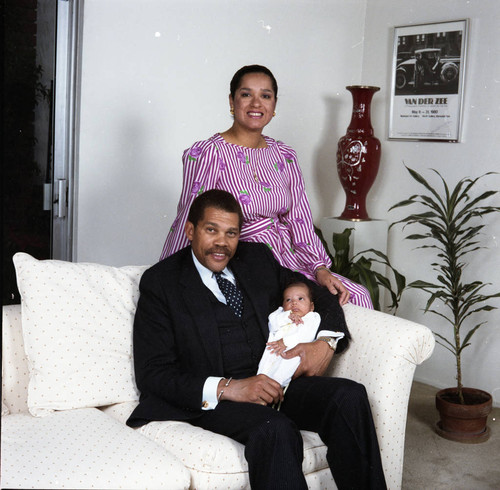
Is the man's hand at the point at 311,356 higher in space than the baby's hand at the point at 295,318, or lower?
lower

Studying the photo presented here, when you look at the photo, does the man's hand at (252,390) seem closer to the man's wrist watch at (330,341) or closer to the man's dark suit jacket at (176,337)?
the man's dark suit jacket at (176,337)

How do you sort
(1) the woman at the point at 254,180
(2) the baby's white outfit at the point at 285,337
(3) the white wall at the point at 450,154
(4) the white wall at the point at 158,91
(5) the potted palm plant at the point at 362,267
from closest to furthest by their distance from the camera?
1. (2) the baby's white outfit at the point at 285,337
2. (1) the woman at the point at 254,180
3. (4) the white wall at the point at 158,91
4. (5) the potted palm plant at the point at 362,267
5. (3) the white wall at the point at 450,154

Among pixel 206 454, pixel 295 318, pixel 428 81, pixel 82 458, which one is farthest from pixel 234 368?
pixel 428 81

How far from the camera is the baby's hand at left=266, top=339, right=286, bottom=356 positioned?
2.22 metres

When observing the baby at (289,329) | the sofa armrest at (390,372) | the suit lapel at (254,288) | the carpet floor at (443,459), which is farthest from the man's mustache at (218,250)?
the carpet floor at (443,459)

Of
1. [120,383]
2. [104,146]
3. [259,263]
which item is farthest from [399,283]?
[120,383]

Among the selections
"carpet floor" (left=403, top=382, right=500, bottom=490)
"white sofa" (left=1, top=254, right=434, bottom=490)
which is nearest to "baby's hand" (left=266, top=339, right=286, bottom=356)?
"white sofa" (left=1, top=254, right=434, bottom=490)

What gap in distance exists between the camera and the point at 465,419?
126 inches

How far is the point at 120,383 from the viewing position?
7.15 ft

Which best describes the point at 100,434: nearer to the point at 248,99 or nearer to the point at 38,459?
the point at 38,459

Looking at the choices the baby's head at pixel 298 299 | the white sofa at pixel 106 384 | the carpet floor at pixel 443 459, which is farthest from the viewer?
the carpet floor at pixel 443 459

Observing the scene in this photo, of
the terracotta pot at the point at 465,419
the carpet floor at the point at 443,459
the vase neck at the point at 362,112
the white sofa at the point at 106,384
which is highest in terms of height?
the vase neck at the point at 362,112

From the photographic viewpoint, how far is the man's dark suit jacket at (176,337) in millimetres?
→ 2055

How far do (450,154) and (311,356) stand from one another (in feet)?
6.58
